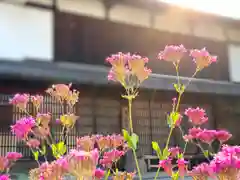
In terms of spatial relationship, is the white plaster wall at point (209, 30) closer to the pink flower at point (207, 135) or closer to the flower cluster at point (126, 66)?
the pink flower at point (207, 135)

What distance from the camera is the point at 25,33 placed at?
4.56 metres

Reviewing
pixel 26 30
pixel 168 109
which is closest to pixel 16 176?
pixel 26 30

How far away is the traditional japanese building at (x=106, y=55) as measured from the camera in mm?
4566

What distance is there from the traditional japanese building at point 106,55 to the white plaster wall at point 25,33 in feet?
0.04

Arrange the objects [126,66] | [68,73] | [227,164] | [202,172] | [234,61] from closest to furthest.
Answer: [227,164]
[202,172]
[126,66]
[68,73]
[234,61]

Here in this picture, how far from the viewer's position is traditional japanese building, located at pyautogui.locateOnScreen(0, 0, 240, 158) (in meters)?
4.57

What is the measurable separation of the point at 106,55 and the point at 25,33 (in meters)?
1.25

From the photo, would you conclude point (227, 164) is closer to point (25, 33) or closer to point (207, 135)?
point (207, 135)

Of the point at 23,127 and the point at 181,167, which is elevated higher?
the point at 23,127

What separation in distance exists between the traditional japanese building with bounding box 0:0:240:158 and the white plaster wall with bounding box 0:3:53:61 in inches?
0.5

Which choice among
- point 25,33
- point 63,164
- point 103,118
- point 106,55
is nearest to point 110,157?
point 63,164

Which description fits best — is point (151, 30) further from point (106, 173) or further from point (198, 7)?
point (106, 173)

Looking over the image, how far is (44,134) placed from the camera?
122 cm

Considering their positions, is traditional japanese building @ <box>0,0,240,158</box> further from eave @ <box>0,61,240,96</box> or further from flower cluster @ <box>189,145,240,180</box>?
flower cluster @ <box>189,145,240,180</box>
